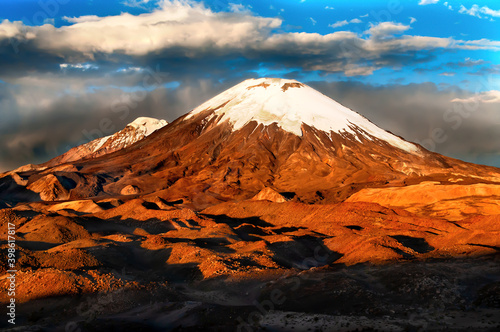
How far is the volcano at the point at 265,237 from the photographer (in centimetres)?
1841

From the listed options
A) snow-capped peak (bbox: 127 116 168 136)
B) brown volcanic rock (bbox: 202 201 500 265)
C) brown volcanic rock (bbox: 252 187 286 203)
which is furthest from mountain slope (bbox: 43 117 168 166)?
brown volcanic rock (bbox: 202 201 500 265)

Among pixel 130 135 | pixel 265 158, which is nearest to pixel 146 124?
pixel 130 135

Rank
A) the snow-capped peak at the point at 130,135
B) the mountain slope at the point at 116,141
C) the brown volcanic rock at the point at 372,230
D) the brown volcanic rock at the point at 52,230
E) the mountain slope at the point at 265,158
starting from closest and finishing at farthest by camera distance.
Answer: the brown volcanic rock at the point at 372,230 < the brown volcanic rock at the point at 52,230 < the mountain slope at the point at 265,158 < the mountain slope at the point at 116,141 < the snow-capped peak at the point at 130,135

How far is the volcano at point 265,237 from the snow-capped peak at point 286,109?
160 inches

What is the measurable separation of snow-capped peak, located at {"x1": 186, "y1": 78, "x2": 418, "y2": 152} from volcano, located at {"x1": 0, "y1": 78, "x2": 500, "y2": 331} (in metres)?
4.07

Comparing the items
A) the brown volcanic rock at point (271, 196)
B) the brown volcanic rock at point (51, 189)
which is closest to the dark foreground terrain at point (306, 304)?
the brown volcanic rock at point (271, 196)

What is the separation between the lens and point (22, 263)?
2275cm

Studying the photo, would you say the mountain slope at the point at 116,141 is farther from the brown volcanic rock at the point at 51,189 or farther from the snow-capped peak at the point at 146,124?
the brown volcanic rock at the point at 51,189

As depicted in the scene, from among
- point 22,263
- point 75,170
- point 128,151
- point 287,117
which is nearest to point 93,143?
point 128,151

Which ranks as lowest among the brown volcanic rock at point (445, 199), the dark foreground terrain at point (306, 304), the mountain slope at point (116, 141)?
the mountain slope at point (116, 141)

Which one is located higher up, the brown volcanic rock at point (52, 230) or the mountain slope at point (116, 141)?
the brown volcanic rock at point (52, 230)

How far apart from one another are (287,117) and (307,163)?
2032cm

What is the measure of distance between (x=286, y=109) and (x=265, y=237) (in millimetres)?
70169

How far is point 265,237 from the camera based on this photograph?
34.1m
